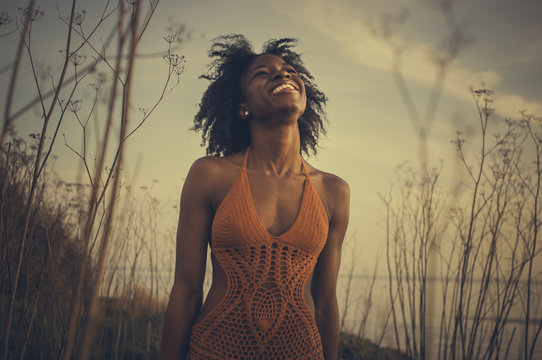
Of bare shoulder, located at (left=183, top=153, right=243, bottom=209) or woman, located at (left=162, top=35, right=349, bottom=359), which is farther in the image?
bare shoulder, located at (left=183, top=153, right=243, bottom=209)

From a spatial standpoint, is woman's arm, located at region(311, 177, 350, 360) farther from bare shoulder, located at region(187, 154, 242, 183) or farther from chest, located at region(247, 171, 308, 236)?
bare shoulder, located at region(187, 154, 242, 183)

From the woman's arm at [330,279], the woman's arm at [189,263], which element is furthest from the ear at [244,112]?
the woman's arm at [330,279]

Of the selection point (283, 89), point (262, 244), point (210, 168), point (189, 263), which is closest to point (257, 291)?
point (262, 244)

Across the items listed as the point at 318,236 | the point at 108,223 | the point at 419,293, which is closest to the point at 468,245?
the point at 419,293

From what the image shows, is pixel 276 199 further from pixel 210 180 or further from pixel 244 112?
pixel 244 112

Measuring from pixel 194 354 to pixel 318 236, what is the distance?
633 mm

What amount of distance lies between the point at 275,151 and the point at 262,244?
451 millimetres

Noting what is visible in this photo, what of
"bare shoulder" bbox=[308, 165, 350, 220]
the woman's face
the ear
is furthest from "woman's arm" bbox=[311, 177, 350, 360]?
the ear

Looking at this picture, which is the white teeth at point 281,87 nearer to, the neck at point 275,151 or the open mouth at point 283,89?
the open mouth at point 283,89

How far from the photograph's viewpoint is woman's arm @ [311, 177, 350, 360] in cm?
174

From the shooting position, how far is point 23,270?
7.88 ft

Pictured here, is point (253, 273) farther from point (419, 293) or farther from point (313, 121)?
point (313, 121)

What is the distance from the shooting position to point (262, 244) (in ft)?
5.08

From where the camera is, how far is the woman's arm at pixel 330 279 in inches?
68.6
